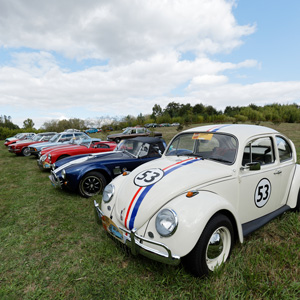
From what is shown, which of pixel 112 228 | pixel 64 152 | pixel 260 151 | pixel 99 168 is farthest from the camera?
pixel 64 152

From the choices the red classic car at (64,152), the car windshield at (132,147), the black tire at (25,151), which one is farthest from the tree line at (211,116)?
the car windshield at (132,147)

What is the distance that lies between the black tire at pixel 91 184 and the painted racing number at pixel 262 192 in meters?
3.46

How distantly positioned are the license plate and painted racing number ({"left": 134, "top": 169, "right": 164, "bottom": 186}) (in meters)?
0.61

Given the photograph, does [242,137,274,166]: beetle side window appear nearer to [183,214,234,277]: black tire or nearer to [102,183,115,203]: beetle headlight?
[183,214,234,277]: black tire

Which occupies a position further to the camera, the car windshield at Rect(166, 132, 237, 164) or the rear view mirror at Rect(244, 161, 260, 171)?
the car windshield at Rect(166, 132, 237, 164)

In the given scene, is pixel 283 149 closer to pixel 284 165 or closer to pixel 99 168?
pixel 284 165

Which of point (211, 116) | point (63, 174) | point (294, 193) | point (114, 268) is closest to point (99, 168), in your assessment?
point (63, 174)

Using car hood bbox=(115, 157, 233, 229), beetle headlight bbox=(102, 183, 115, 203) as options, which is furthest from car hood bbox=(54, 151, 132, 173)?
car hood bbox=(115, 157, 233, 229)

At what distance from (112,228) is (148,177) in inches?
32.1

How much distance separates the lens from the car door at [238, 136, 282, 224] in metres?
2.67

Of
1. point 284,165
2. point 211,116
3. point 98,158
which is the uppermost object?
point 284,165

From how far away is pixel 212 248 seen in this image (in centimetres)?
220

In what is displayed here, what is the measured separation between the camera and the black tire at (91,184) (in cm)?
476

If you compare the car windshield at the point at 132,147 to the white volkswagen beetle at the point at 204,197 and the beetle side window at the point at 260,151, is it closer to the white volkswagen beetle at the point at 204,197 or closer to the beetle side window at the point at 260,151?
the white volkswagen beetle at the point at 204,197
